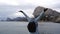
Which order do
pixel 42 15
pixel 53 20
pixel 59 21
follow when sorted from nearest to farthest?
1. pixel 42 15
2. pixel 59 21
3. pixel 53 20

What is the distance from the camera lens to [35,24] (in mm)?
4977

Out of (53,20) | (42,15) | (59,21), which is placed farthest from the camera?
(53,20)

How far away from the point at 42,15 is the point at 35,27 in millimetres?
411

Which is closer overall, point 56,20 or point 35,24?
point 35,24

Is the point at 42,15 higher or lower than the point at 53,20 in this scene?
higher

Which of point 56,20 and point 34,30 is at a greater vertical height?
point 34,30

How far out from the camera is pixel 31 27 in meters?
4.88

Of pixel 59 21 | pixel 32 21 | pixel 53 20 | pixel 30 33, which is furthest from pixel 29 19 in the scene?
pixel 53 20

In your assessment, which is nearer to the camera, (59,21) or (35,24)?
(35,24)

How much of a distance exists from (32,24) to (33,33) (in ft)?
0.92

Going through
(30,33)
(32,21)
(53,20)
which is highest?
(32,21)

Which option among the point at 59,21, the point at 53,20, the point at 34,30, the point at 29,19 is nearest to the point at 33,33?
the point at 34,30

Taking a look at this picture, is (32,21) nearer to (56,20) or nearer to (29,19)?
(29,19)

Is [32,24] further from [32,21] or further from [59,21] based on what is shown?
[59,21]
